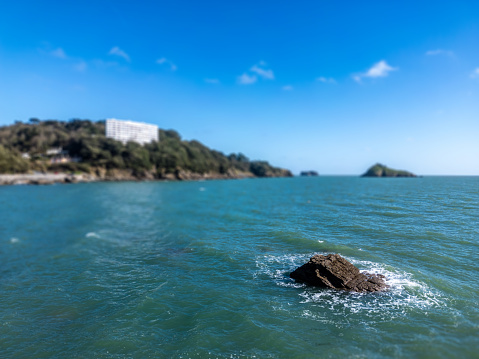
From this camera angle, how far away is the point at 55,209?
156ft

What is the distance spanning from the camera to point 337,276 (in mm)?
14586

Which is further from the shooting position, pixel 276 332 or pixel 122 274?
pixel 122 274

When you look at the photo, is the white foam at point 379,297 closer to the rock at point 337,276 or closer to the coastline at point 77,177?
the rock at point 337,276

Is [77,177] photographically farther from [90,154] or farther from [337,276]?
[337,276]

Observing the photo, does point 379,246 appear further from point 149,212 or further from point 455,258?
point 149,212

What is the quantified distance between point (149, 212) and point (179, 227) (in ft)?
49.5

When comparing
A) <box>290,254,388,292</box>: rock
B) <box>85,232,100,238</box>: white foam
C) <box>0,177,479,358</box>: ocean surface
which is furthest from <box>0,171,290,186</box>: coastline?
<box>290,254,388,292</box>: rock

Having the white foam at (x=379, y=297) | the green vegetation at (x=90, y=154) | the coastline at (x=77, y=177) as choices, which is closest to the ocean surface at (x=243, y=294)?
the white foam at (x=379, y=297)

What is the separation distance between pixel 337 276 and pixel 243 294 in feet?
17.5

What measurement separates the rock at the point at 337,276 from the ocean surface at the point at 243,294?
607 millimetres

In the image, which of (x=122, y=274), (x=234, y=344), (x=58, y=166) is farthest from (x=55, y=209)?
(x=58, y=166)

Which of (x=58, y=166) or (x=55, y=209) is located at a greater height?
(x=58, y=166)

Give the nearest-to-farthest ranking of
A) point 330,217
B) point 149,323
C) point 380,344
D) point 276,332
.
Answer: point 380,344, point 276,332, point 149,323, point 330,217

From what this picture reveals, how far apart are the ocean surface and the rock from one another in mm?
607
